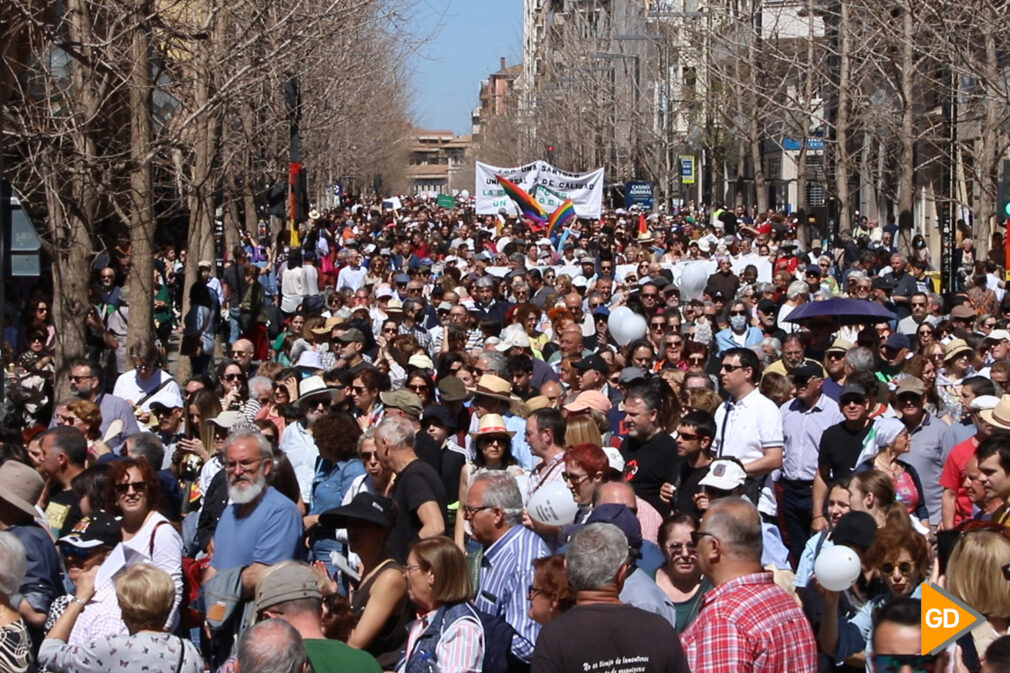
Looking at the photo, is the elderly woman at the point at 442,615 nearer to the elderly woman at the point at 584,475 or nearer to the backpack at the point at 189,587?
the backpack at the point at 189,587

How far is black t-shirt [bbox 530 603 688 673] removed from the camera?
5.24 metres

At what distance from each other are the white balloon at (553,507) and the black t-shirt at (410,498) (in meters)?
0.85

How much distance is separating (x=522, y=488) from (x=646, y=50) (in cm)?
4631

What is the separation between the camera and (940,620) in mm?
4680

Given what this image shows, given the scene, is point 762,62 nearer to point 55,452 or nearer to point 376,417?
point 376,417

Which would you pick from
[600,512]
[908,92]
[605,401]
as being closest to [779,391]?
[605,401]

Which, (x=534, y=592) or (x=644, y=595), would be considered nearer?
(x=534, y=592)

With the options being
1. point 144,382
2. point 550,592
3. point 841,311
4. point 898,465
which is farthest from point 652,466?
point 841,311

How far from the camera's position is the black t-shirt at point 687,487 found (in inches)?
329

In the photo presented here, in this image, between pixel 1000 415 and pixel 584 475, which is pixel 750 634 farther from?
pixel 1000 415

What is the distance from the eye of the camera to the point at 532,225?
33.1 meters

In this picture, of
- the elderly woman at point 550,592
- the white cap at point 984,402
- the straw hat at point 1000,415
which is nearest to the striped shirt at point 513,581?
the elderly woman at point 550,592

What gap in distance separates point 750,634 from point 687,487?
317cm

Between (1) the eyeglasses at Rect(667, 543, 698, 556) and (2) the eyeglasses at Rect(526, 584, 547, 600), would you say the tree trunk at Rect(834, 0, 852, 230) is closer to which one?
(1) the eyeglasses at Rect(667, 543, 698, 556)
